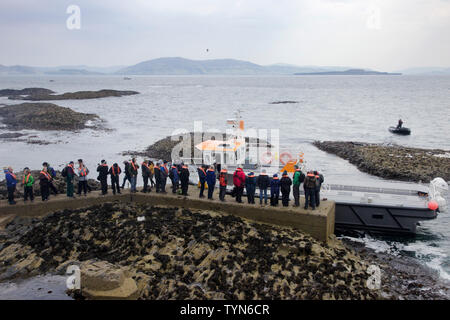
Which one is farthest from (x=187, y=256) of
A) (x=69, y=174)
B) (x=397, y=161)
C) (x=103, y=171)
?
(x=397, y=161)

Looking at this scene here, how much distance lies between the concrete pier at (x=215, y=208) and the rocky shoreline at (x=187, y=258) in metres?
0.37

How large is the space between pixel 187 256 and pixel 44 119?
4177 centimetres

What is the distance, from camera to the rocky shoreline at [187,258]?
31.5 ft

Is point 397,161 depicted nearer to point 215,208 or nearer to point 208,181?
point 215,208

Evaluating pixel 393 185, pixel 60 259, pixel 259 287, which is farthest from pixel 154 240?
pixel 393 185

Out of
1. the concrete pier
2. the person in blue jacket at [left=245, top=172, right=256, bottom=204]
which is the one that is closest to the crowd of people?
the person in blue jacket at [left=245, top=172, right=256, bottom=204]

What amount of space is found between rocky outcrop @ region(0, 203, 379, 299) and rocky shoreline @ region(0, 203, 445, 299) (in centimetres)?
3

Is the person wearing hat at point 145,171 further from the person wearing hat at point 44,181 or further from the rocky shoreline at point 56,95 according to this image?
the rocky shoreline at point 56,95

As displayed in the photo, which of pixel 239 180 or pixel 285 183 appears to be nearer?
pixel 285 183

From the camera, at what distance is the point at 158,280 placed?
991cm

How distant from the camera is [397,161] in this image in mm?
26094

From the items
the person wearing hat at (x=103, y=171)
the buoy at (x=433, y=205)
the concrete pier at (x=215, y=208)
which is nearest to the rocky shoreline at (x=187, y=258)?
the concrete pier at (x=215, y=208)

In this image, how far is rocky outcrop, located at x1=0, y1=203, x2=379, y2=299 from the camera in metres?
9.59

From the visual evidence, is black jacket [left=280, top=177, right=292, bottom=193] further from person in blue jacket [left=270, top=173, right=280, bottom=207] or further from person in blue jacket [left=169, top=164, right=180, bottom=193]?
person in blue jacket [left=169, top=164, right=180, bottom=193]
